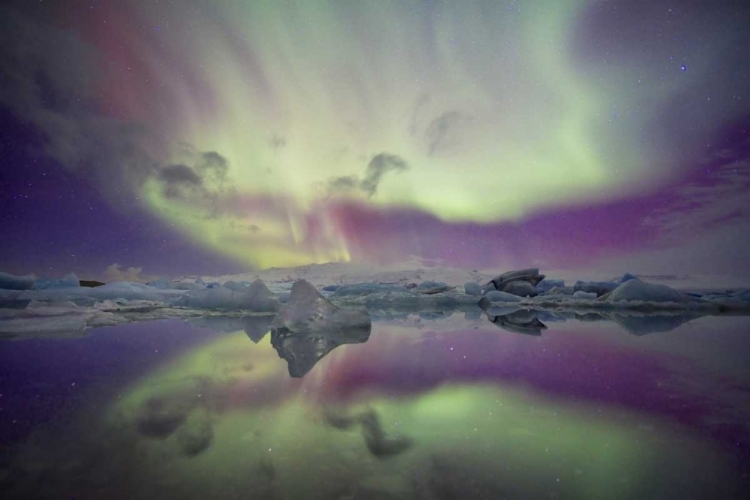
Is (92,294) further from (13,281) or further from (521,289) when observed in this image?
(521,289)

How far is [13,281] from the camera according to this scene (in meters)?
10.2

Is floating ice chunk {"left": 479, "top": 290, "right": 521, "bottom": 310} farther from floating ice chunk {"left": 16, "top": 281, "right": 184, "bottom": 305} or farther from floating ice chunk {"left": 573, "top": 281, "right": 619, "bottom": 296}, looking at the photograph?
floating ice chunk {"left": 16, "top": 281, "right": 184, "bottom": 305}

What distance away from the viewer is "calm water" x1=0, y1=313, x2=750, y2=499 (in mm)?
1144

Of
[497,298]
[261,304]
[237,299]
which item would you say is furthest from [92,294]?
[497,298]

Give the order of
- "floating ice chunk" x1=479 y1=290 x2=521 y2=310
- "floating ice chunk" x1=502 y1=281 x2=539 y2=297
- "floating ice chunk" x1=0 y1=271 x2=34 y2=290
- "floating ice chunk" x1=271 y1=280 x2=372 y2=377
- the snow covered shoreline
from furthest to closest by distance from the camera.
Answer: "floating ice chunk" x1=502 y1=281 x2=539 y2=297 → "floating ice chunk" x1=479 y1=290 x2=521 y2=310 → "floating ice chunk" x1=0 y1=271 x2=34 y2=290 → the snow covered shoreline → "floating ice chunk" x1=271 y1=280 x2=372 y2=377

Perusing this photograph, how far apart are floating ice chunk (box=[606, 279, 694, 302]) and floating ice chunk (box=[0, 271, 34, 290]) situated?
56.1ft

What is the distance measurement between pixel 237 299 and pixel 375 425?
770cm

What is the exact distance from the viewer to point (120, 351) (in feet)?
11.5

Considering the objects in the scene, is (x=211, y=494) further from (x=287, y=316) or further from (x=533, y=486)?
(x=287, y=316)

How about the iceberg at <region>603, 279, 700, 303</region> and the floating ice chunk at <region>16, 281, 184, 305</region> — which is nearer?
the floating ice chunk at <region>16, 281, 184, 305</region>

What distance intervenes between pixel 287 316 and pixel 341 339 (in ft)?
3.38

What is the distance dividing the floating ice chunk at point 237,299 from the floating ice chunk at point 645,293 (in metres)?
9.57

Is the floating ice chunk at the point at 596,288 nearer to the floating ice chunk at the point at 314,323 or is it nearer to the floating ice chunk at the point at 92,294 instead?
the floating ice chunk at the point at 314,323

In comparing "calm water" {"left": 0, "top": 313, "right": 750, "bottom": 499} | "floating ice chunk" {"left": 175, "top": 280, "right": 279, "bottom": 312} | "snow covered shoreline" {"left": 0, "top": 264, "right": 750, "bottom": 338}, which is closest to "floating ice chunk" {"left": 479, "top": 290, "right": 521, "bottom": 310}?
"snow covered shoreline" {"left": 0, "top": 264, "right": 750, "bottom": 338}
